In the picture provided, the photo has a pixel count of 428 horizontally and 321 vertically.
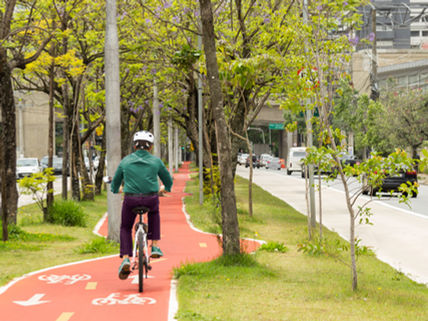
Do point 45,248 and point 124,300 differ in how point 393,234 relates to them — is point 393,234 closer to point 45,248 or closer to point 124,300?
point 45,248

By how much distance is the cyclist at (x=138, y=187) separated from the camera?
28.8 feet

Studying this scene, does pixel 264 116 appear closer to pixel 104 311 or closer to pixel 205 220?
pixel 205 220

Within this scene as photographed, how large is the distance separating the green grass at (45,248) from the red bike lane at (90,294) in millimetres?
410

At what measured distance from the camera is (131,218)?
8.96 metres

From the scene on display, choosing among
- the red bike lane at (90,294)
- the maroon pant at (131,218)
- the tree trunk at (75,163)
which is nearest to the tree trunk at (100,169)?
the tree trunk at (75,163)

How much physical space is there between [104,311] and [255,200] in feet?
68.1

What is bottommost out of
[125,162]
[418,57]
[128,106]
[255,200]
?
[255,200]

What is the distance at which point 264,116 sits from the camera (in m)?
57.6

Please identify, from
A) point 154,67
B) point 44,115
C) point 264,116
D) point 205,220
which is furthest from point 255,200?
point 44,115

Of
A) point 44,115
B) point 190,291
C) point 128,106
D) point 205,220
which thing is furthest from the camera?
point 44,115

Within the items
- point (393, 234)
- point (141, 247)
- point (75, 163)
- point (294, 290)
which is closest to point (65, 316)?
point (141, 247)

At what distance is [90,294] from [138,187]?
1.35 metres

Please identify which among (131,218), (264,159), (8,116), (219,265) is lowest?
(219,265)

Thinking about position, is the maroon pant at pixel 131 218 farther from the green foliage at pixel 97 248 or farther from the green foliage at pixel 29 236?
the green foliage at pixel 29 236
